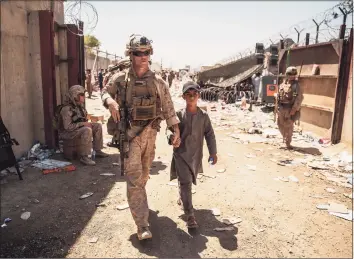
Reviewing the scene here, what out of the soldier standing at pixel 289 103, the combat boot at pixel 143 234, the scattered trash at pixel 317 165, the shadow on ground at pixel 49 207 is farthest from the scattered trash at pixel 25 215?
the soldier standing at pixel 289 103

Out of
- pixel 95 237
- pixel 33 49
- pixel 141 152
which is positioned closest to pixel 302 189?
pixel 141 152

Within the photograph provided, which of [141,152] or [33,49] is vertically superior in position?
[33,49]

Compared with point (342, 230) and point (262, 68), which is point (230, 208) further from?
point (262, 68)

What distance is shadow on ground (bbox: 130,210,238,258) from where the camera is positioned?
259cm

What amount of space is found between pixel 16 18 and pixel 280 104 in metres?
5.30

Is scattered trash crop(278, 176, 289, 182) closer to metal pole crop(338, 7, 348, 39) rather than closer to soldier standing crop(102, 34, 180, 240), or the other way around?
soldier standing crop(102, 34, 180, 240)

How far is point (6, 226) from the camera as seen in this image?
119 inches

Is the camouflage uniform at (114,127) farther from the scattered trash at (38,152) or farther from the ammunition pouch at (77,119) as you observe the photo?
the scattered trash at (38,152)

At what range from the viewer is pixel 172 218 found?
125 inches

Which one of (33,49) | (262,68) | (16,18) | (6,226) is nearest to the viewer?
(6,226)

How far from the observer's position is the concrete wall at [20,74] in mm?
4602

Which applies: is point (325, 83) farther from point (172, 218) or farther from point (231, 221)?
point (172, 218)

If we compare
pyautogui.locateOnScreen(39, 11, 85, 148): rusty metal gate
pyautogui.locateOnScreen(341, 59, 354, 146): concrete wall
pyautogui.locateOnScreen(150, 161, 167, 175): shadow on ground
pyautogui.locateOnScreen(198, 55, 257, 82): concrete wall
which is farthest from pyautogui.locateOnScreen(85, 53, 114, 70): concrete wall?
pyautogui.locateOnScreen(341, 59, 354, 146): concrete wall

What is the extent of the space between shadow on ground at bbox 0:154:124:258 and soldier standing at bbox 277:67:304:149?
3708 millimetres
